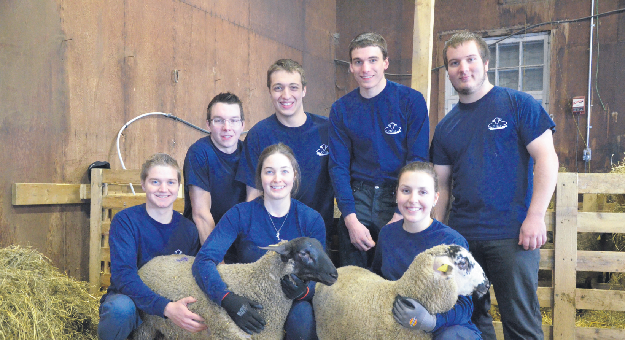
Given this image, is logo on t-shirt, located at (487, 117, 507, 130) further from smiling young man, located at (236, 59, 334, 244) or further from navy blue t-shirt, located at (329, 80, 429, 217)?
smiling young man, located at (236, 59, 334, 244)

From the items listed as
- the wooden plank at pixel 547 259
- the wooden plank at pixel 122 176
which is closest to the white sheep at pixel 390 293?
the wooden plank at pixel 547 259

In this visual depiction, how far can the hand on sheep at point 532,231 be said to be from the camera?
8.62 ft

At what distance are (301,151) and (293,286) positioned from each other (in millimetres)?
1034

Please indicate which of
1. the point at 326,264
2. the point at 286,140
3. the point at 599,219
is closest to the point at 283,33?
the point at 286,140

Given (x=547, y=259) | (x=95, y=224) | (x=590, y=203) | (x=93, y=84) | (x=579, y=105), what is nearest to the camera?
(x=547, y=259)

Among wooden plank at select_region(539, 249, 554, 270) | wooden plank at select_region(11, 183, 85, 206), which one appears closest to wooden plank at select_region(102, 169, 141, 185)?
wooden plank at select_region(11, 183, 85, 206)

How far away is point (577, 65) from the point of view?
8.16 metres

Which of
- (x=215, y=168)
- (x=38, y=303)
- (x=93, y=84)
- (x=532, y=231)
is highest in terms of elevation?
(x=93, y=84)

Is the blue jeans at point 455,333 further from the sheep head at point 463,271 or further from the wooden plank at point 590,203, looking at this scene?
the wooden plank at point 590,203

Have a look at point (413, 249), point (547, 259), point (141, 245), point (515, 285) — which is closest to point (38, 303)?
point (141, 245)

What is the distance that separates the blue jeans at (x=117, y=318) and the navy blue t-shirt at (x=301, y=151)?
103 cm

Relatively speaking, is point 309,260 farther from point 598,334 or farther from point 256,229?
point 598,334

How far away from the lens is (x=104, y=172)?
15.7 feet

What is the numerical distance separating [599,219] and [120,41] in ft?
16.5
